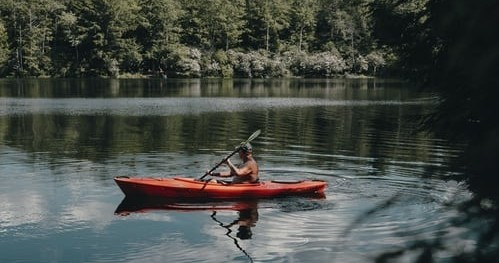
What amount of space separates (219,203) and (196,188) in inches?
29.7

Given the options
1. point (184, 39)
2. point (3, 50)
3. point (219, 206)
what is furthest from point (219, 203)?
point (184, 39)

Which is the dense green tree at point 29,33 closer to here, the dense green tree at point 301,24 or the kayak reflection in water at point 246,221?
the dense green tree at point 301,24

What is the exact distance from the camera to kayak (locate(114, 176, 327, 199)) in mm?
16797

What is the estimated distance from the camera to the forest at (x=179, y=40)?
96188mm

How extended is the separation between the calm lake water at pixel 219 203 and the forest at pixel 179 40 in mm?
56344

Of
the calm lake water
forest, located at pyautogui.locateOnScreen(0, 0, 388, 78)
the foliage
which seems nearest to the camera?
the foliage

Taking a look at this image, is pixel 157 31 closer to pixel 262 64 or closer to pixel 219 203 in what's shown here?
pixel 262 64

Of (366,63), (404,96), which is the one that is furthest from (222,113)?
(366,63)

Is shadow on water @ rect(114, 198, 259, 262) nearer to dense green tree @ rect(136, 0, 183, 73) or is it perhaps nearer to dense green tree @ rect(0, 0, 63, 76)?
dense green tree @ rect(0, 0, 63, 76)

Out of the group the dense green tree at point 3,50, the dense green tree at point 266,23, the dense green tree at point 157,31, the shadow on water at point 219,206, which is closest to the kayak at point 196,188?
the shadow on water at point 219,206

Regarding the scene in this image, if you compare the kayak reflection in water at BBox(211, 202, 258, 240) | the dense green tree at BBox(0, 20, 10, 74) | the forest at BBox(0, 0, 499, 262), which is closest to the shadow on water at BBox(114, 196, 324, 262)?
the kayak reflection in water at BBox(211, 202, 258, 240)

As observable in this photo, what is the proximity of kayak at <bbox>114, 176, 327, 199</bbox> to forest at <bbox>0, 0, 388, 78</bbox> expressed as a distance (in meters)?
76.5

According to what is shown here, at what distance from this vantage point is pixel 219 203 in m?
17.1

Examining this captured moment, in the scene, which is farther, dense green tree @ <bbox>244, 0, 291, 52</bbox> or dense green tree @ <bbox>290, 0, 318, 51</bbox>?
dense green tree @ <bbox>290, 0, 318, 51</bbox>
